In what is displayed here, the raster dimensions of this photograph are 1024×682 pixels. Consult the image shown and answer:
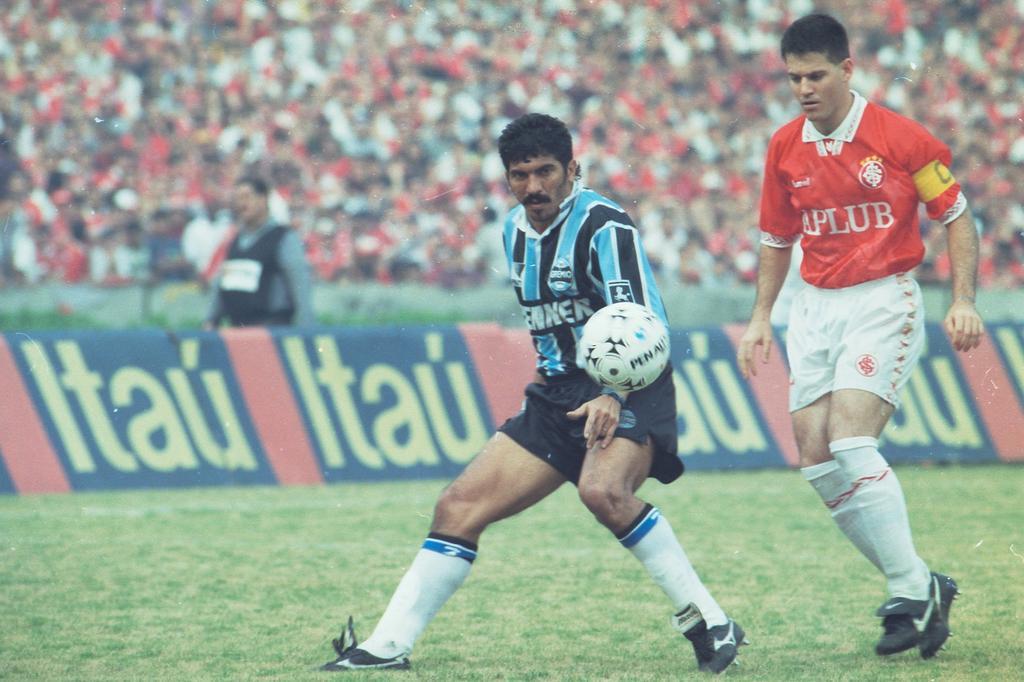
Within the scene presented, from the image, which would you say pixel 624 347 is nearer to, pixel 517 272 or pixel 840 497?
pixel 517 272

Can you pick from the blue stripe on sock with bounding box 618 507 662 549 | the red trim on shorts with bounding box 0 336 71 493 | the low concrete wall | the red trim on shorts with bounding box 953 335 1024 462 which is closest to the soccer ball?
the blue stripe on sock with bounding box 618 507 662 549

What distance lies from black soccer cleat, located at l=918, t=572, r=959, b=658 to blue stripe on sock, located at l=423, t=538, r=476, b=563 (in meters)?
1.57

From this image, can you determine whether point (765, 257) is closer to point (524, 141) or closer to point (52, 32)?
point (524, 141)

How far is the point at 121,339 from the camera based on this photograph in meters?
10.7

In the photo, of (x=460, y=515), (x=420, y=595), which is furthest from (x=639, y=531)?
(x=420, y=595)

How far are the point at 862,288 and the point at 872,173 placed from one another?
1.34ft

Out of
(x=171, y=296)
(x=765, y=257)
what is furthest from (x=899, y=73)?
(x=765, y=257)

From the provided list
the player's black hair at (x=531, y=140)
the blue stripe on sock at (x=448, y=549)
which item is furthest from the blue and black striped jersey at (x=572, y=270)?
the blue stripe on sock at (x=448, y=549)

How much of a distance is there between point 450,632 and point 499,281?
8.89m

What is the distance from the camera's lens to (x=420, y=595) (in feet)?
17.0

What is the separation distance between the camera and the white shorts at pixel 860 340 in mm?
5430

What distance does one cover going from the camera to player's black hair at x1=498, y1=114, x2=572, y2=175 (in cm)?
506

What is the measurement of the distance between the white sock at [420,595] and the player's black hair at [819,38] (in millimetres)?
2052

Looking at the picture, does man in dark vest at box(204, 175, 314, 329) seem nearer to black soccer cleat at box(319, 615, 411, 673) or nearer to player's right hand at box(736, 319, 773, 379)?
player's right hand at box(736, 319, 773, 379)
